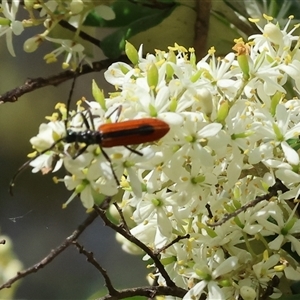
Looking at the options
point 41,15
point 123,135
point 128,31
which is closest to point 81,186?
point 123,135

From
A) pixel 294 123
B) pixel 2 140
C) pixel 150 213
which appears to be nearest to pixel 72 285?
pixel 2 140

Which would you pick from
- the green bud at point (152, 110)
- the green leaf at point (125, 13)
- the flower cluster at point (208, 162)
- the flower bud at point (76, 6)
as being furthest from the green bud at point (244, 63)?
the green leaf at point (125, 13)

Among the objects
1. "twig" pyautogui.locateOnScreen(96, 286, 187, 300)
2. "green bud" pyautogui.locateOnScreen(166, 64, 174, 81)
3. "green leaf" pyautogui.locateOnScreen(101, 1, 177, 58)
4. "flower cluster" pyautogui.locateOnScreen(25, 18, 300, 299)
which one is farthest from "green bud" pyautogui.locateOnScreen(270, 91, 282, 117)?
"green leaf" pyautogui.locateOnScreen(101, 1, 177, 58)

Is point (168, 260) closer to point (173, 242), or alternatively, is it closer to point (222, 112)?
point (173, 242)

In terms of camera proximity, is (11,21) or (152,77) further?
(11,21)

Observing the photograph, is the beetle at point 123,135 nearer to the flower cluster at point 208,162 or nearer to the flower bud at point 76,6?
the flower cluster at point 208,162
